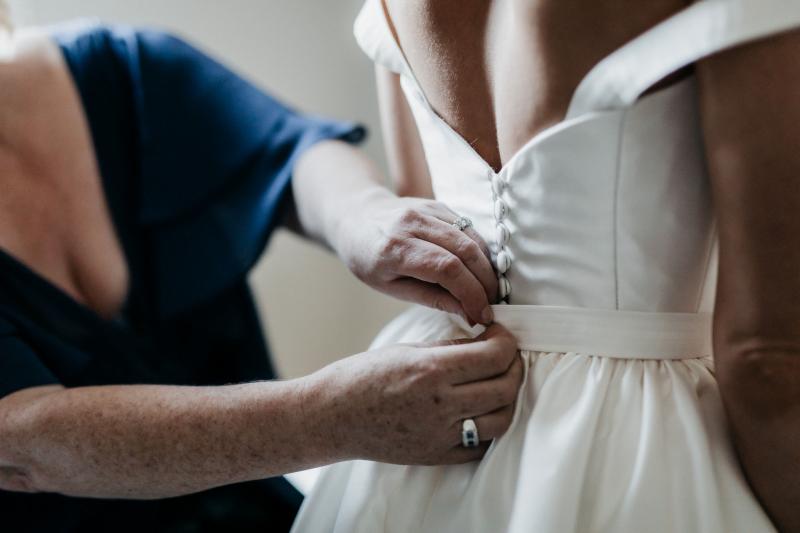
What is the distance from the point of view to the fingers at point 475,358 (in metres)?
0.59

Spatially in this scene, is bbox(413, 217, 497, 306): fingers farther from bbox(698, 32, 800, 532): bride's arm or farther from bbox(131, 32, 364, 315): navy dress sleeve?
bbox(131, 32, 364, 315): navy dress sleeve

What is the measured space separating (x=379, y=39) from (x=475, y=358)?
30 centimetres

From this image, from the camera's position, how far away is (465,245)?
0.62m

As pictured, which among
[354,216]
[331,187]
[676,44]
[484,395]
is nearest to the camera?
[676,44]

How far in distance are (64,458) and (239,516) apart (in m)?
0.33

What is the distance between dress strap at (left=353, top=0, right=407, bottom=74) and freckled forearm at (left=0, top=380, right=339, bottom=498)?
290 mm

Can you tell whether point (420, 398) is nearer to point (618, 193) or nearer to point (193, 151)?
point (618, 193)

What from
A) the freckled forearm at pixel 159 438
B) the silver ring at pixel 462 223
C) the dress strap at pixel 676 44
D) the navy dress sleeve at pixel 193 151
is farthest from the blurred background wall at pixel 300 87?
the dress strap at pixel 676 44

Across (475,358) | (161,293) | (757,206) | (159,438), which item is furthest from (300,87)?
(757,206)

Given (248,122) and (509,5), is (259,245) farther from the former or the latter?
(509,5)

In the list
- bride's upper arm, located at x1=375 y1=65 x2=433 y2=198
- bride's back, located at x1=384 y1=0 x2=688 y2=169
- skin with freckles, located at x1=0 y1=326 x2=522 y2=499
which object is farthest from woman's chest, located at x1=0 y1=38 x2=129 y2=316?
bride's back, located at x1=384 y1=0 x2=688 y2=169

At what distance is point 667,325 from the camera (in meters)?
0.59

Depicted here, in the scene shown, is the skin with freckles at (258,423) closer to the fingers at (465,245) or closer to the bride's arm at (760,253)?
the fingers at (465,245)

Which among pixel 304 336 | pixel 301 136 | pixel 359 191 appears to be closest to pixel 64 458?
pixel 359 191
